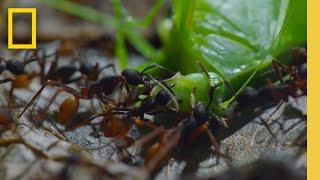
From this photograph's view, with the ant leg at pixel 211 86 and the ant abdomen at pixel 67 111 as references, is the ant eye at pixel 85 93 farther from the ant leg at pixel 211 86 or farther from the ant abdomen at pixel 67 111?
the ant leg at pixel 211 86

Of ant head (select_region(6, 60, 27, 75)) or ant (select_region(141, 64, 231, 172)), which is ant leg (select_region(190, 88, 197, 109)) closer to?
ant (select_region(141, 64, 231, 172))

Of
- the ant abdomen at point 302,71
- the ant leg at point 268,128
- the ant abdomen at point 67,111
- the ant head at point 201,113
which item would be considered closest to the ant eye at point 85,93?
the ant abdomen at point 67,111

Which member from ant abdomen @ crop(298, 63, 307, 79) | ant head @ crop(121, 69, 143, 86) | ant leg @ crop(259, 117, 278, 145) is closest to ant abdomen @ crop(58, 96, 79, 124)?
ant head @ crop(121, 69, 143, 86)

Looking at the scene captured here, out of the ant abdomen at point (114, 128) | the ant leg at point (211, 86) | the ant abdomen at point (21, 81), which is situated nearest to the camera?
the ant abdomen at point (114, 128)

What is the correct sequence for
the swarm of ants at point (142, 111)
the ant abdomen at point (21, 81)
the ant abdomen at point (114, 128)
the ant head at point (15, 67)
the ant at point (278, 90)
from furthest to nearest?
1. the ant head at point (15, 67)
2. the ant abdomen at point (21, 81)
3. the ant at point (278, 90)
4. the ant abdomen at point (114, 128)
5. the swarm of ants at point (142, 111)

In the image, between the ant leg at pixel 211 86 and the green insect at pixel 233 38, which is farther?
the green insect at pixel 233 38

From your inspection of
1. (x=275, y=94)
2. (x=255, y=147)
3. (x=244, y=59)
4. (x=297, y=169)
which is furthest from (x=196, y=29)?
(x=297, y=169)

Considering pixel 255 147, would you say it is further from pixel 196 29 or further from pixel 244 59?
pixel 196 29
